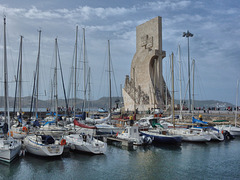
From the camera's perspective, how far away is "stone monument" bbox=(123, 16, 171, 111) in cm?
4872

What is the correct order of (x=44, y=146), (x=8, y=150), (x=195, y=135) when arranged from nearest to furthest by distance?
(x=8, y=150)
(x=44, y=146)
(x=195, y=135)

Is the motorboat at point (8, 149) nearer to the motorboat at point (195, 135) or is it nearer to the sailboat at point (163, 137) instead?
the sailboat at point (163, 137)

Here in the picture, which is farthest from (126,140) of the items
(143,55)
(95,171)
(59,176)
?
(143,55)

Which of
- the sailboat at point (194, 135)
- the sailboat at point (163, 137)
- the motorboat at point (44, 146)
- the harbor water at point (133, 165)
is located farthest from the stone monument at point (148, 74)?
the motorboat at point (44, 146)

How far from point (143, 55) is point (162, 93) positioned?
967 cm

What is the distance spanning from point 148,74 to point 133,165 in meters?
35.8

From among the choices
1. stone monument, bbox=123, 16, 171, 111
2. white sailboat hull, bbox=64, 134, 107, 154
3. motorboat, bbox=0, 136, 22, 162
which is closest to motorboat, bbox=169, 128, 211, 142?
white sailboat hull, bbox=64, 134, 107, 154

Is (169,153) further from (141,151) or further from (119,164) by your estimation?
(119,164)

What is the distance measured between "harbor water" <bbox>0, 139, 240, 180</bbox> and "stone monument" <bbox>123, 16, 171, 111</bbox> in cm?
2788

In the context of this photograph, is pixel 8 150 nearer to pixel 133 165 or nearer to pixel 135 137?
pixel 133 165

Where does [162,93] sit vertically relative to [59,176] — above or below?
above

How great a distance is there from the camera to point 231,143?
23.4 meters

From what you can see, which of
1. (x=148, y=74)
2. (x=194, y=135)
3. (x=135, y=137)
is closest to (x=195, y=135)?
(x=194, y=135)

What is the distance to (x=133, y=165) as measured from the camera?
15.3m
